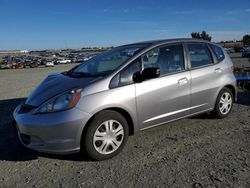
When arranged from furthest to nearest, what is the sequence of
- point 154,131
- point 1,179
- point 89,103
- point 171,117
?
point 154,131 < point 171,117 < point 89,103 < point 1,179

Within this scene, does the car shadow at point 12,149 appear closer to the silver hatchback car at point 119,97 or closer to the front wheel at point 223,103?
the front wheel at point 223,103

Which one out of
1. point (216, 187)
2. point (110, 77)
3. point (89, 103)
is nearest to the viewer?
point (216, 187)

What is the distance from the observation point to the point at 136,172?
3641mm

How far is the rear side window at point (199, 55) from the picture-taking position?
5.20 m

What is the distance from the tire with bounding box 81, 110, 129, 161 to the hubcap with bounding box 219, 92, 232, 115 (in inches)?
95.7

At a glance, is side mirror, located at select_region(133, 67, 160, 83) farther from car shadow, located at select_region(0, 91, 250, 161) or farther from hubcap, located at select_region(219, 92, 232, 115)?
hubcap, located at select_region(219, 92, 232, 115)

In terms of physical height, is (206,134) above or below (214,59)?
below

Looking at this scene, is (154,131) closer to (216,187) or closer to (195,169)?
(195,169)

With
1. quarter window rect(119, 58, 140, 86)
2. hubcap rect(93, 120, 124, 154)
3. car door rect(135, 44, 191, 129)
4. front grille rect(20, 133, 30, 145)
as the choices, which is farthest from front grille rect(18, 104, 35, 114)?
car door rect(135, 44, 191, 129)

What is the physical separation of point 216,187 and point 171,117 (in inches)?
69.0

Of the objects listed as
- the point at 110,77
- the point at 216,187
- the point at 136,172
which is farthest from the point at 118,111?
the point at 216,187

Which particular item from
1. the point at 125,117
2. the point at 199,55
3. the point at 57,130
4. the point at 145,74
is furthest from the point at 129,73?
the point at 199,55

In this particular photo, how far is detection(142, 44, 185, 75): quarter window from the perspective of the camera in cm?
464

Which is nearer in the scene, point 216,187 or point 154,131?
point 216,187
